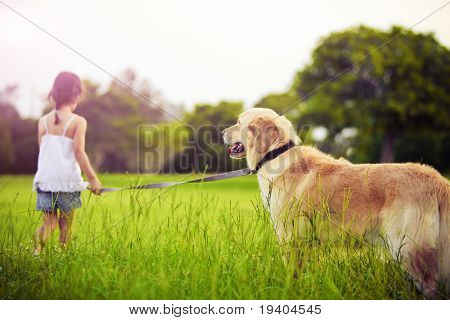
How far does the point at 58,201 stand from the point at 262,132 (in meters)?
2.41

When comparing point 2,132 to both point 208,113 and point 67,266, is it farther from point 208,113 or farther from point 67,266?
point 67,266

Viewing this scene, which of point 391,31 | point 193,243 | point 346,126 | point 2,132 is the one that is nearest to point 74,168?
point 193,243

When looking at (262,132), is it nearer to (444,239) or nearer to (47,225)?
(444,239)

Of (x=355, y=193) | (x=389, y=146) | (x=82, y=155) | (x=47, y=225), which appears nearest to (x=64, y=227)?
(x=47, y=225)

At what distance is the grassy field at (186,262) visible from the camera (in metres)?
3.76

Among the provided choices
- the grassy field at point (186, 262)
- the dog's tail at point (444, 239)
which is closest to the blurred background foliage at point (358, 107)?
the grassy field at point (186, 262)

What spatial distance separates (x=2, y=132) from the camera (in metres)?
18.0

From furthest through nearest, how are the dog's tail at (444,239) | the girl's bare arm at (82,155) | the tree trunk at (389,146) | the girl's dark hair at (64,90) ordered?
1. the tree trunk at (389,146)
2. the girl's dark hair at (64,90)
3. the girl's bare arm at (82,155)
4. the dog's tail at (444,239)

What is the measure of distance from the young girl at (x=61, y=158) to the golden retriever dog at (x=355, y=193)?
1.68 meters

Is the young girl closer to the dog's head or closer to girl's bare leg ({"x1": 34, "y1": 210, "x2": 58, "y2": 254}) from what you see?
girl's bare leg ({"x1": 34, "y1": 210, "x2": 58, "y2": 254})

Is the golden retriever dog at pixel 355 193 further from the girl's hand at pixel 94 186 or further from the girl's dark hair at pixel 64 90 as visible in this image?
the girl's dark hair at pixel 64 90

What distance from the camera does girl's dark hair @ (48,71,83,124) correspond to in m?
4.90

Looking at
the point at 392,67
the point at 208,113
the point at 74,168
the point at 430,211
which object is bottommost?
the point at 430,211
